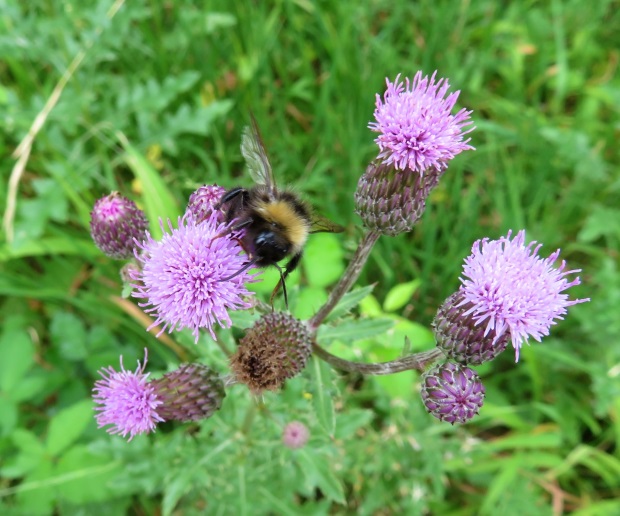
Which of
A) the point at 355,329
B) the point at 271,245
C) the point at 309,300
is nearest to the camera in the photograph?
the point at 271,245

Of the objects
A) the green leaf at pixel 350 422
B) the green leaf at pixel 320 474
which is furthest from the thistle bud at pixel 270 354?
the green leaf at pixel 350 422

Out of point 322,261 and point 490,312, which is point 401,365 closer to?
point 490,312

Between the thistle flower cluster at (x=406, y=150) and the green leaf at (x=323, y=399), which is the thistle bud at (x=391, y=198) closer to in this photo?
the thistle flower cluster at (x=406, y=150)

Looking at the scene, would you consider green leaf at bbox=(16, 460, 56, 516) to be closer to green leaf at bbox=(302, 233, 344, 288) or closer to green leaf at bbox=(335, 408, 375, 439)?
green leaf at bbox=(335, 408, 375, 439)

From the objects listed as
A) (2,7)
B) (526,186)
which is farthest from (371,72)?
(2,7)

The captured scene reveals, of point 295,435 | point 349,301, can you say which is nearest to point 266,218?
point 349,301
